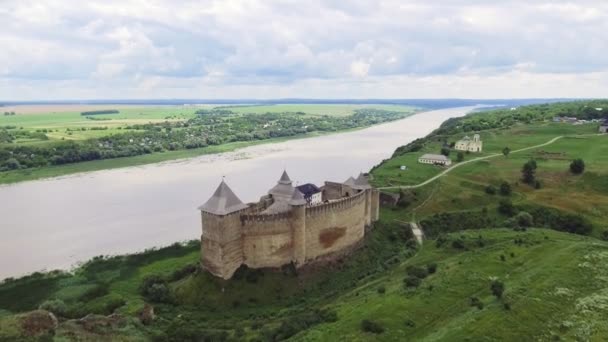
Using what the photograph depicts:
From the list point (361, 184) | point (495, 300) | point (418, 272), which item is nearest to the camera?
point (495, 300)

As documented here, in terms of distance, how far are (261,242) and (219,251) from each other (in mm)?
3409

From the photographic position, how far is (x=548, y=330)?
2172 cm

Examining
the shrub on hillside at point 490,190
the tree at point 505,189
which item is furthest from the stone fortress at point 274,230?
the tree at point 505,189

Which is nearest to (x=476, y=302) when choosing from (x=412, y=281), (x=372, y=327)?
(x=412, y=281)

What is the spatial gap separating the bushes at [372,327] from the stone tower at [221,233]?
41.1ft

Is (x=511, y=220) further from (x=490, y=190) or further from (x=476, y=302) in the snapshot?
(x=476, y=302)

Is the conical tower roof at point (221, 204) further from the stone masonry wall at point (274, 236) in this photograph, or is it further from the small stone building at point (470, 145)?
the small stone building at point (470, 145)

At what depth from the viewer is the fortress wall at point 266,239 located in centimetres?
3362

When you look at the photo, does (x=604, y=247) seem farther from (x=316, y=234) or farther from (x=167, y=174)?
(x=167, y=174)

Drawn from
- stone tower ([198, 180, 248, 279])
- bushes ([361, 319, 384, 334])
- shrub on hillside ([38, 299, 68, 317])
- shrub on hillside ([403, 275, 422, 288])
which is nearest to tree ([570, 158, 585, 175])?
shrub on hillside ([403, 275, 422, 288])

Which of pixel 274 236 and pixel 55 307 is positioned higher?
pixel 274 236

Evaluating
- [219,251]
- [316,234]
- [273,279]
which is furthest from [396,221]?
[219,251]

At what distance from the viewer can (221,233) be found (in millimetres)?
31797

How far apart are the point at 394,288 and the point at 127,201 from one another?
45.0m
